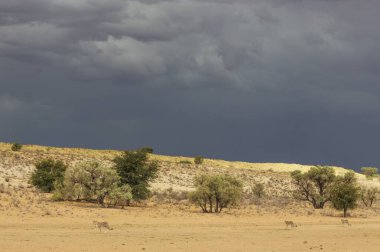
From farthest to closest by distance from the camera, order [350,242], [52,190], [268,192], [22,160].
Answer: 1. [268,192]
2. [22,160]
3. [52,190]
4. [350,242]

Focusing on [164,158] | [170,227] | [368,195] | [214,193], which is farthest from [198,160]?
[170,227]

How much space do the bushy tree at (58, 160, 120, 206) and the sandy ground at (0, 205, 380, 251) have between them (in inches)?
110

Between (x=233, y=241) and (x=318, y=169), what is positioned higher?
(x=318, y=169)

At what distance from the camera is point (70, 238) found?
34.1 metres

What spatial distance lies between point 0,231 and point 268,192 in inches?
2497

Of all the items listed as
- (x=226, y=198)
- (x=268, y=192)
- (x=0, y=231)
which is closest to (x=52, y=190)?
(x=226, y=198)

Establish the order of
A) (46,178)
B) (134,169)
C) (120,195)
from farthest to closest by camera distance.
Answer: (46,178) → (134,169) → (120,195)

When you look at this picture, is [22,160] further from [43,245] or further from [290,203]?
[43,245]

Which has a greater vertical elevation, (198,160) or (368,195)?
(198,160)

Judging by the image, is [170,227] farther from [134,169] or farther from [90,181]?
[134,169]

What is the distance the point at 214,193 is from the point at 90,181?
36.9 feet

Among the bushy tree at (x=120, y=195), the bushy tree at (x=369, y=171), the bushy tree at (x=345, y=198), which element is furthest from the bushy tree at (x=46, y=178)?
the bushy tree at (x=369, y=171)

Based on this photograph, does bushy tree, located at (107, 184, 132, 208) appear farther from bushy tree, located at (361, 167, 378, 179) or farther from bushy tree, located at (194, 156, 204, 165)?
bushy tree, located at (361, 167, 378, 179)

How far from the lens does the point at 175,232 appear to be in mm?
39906
